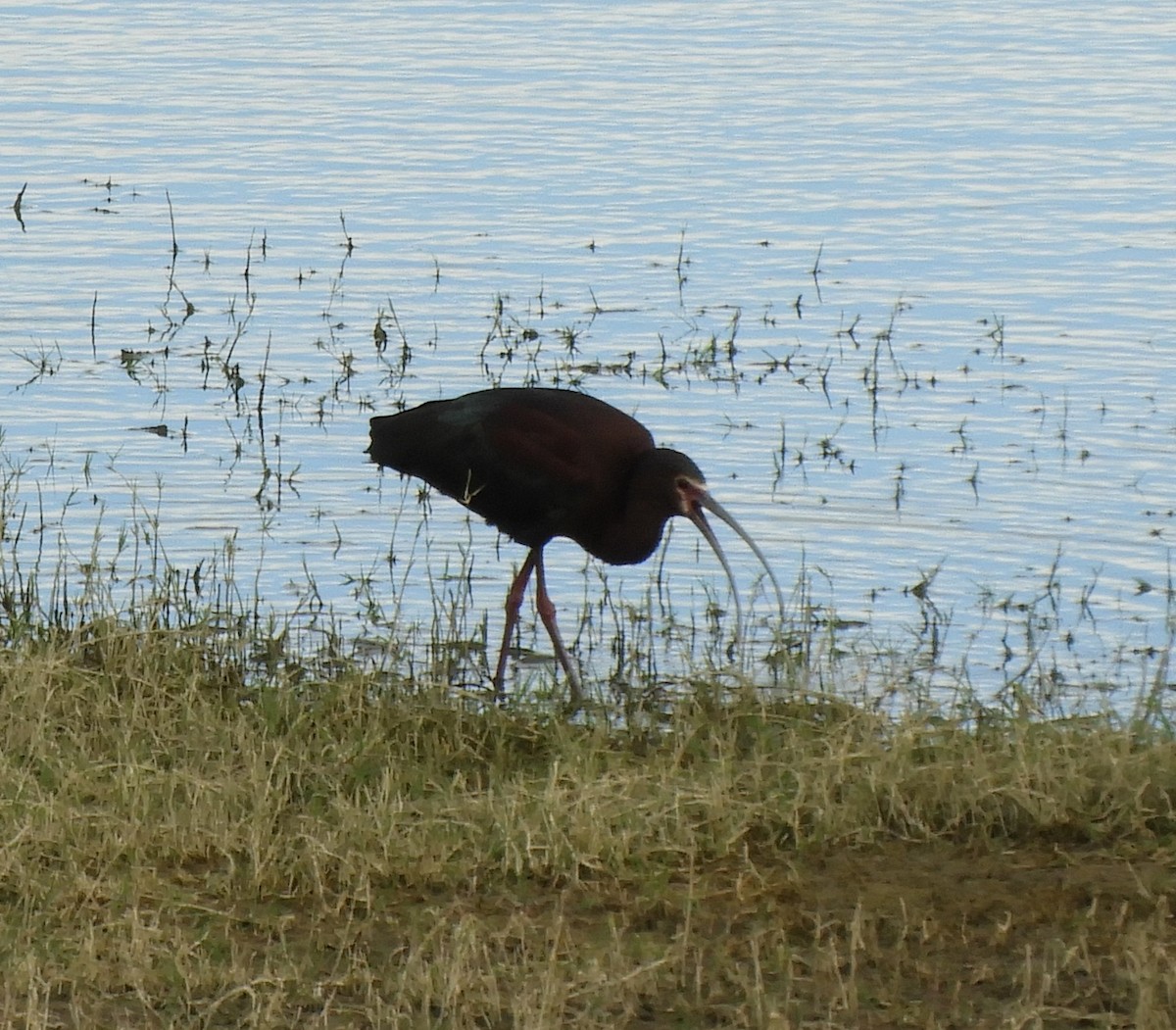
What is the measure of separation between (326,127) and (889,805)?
1030cm

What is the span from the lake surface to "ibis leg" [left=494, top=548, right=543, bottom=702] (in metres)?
0.29

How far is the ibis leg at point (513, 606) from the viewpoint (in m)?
7.42

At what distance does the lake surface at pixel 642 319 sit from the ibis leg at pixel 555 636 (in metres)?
0.18

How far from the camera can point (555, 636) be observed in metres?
7.43

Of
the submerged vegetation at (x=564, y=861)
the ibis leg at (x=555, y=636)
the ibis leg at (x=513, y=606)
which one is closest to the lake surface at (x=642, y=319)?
the ibis leg at (x=555, y=636)

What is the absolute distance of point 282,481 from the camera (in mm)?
9352

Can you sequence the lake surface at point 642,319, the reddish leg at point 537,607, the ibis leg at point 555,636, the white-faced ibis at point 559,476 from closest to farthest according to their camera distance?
the ibis leg at point 555,636
the white-faced ibis at point 559,476
the reddish leg at point 537,607
the lake surface at point 642,319

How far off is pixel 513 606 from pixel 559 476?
51 cm

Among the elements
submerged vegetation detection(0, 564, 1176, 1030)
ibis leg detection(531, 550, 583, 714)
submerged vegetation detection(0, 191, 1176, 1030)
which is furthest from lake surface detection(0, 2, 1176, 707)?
submerged vegetation detection(0, 564, 1176, 1030)

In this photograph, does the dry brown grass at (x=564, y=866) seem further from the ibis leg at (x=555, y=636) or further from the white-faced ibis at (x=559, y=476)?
the white-faced ibis at (x=559, y=476)

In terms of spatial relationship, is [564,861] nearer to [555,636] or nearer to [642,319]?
[555,636]

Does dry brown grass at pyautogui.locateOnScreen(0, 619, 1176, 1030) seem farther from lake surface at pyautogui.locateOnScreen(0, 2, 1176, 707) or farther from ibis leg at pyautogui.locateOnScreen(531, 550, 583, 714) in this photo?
lake surface at pyautogui.locateOnScreen(0, 2, 1176, 707)

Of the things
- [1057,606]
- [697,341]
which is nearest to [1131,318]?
[697,341]

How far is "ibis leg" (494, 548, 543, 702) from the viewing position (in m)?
7.42
